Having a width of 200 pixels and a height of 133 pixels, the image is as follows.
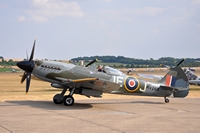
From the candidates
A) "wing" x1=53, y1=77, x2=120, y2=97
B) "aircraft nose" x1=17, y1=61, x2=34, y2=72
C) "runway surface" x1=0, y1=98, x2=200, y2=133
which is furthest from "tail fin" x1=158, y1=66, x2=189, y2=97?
"aircraft nose" x1=17, y1=61, x2=34, y2=72

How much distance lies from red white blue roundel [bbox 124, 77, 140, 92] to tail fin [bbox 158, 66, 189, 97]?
2075 mm

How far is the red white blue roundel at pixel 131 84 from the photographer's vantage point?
17.8 meters

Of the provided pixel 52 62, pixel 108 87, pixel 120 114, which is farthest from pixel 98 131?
pixel 52 62

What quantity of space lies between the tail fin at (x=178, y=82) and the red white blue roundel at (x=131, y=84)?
2.07m

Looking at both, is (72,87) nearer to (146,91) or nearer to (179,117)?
(146,91)

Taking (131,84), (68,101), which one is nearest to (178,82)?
(131,84)

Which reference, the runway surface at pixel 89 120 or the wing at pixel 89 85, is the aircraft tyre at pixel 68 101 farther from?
the runway surface at pixel 89 120

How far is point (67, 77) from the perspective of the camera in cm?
1678

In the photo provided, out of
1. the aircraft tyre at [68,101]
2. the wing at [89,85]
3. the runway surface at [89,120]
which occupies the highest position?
the wing at [89,85]

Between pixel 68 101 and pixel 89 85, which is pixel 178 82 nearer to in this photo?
pixel 89 85

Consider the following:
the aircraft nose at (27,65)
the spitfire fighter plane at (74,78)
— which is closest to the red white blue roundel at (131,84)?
the spitfire fighter plane at (74,78)

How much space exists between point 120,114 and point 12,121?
4.18 meters

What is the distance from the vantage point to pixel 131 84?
17.9 metres

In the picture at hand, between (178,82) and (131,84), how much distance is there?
9.56 ft
